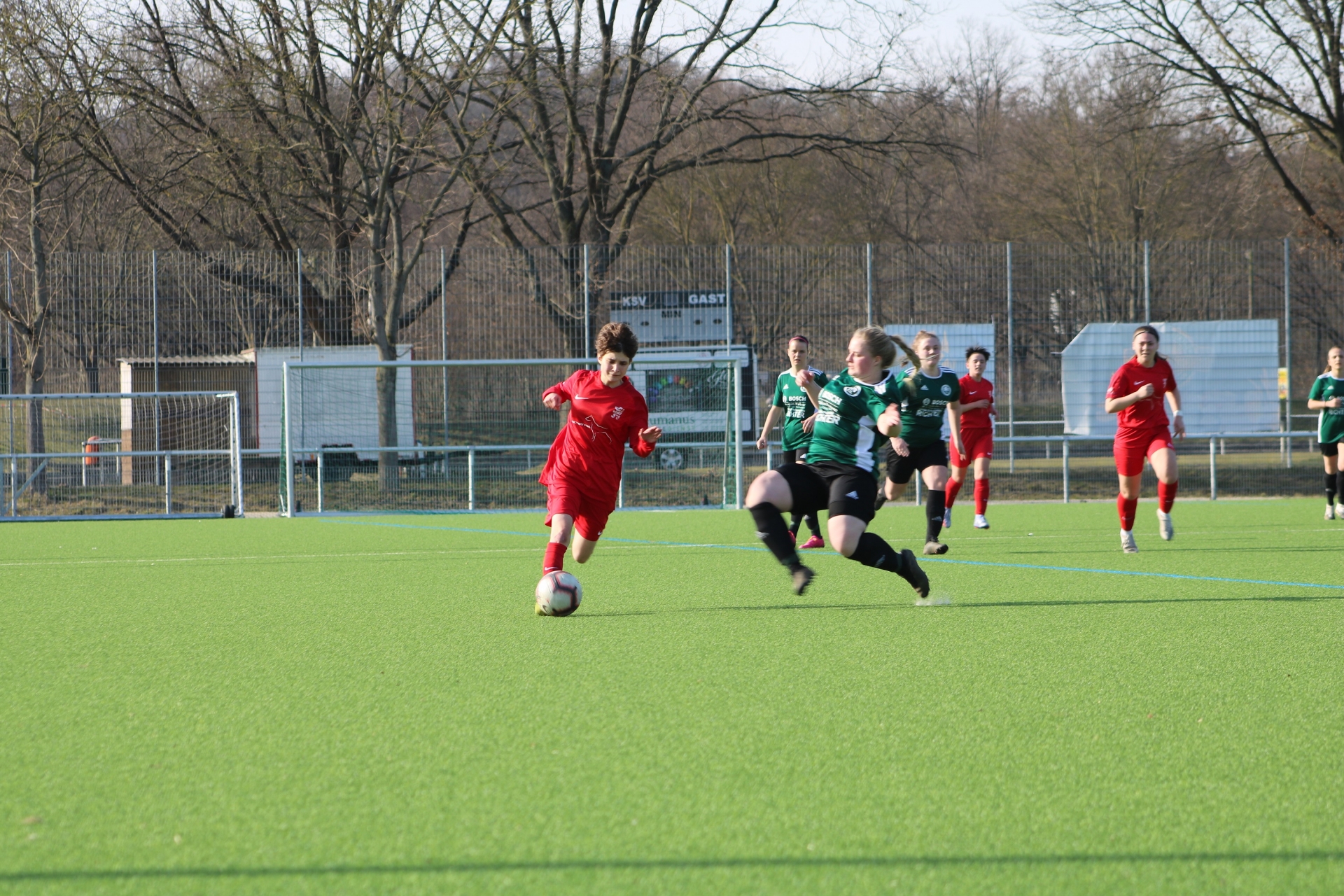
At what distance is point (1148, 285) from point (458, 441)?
1082 centimetres

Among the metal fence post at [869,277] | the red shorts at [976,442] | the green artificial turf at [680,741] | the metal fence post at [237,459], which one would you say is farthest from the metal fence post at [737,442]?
the green artificial turf at [680,741]

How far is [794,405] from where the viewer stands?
1018cm

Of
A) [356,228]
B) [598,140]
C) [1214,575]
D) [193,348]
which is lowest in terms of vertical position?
[1214,575]

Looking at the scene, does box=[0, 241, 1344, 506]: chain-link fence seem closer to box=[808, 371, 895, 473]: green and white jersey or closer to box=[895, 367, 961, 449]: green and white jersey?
box=[895, 367, 961, 449]: green and white jersey

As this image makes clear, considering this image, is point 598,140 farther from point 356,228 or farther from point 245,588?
point 245,588

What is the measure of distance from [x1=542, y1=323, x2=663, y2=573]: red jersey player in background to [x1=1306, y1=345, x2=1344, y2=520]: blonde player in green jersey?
30.4 feet

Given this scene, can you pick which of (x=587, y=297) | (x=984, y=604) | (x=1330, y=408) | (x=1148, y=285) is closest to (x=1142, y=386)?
(x=984, y=604)

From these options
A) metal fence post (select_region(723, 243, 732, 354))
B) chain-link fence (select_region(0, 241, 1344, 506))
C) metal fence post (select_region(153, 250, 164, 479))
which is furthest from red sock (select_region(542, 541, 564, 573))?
metal fence post (select_region(153, 250, 164, 479))

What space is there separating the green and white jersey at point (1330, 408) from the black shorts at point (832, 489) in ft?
28.9

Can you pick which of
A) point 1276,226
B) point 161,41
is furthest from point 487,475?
point 1276,226

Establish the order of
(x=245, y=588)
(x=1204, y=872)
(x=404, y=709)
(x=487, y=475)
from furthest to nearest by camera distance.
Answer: (x=487, y=475)
(x=245, y=588)
(x=404, y=709)
(x=1204, y=872)

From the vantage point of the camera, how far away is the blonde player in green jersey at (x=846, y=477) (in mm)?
6320

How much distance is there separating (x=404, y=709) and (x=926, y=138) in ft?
77.1

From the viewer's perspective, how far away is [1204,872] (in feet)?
8.46
